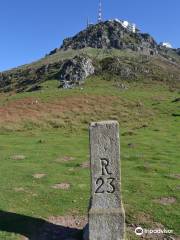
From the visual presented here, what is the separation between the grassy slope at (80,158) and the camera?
63.0ft

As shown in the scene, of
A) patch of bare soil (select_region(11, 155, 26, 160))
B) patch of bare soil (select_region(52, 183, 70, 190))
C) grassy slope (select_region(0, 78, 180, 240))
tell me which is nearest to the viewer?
grassy slope (select_region(0, 78, 180, 240))

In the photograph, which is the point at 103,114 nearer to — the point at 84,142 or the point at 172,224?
the point at 84,142

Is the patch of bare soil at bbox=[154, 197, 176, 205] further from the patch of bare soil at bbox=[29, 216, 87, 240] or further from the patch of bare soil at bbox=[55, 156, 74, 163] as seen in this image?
the patch of bare soil at bbox=[55, 156, 74, 163]

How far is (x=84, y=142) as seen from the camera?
120 ft

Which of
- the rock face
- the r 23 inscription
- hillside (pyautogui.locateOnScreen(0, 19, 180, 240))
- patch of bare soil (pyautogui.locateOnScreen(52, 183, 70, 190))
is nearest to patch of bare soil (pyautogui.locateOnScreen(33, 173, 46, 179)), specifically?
hillside (pyautogui.locateOnScreen(0, 19, 180, 240))

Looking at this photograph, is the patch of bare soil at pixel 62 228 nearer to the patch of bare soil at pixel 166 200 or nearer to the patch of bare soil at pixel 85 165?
the patch of bare soil at pixel 166 200

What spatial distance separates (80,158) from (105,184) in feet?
47.2

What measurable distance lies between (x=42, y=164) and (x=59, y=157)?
2.52m

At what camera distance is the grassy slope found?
755 inches

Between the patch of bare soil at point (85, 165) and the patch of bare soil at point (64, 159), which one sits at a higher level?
the patch of bare soil at point (64, 159)

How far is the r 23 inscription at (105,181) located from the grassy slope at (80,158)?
8.12 ft

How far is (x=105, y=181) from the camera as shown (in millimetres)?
15094

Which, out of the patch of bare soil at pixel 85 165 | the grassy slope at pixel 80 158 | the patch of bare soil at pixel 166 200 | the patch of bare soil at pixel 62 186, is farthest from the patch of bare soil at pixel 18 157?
the patch of bare soil at pixel 166 200

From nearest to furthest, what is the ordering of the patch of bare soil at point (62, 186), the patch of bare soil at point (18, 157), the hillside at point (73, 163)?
the hillside at point (73, 163)
the patch of bare soil at point (62, 186)
the patch of bare soil at point (18, 157)
